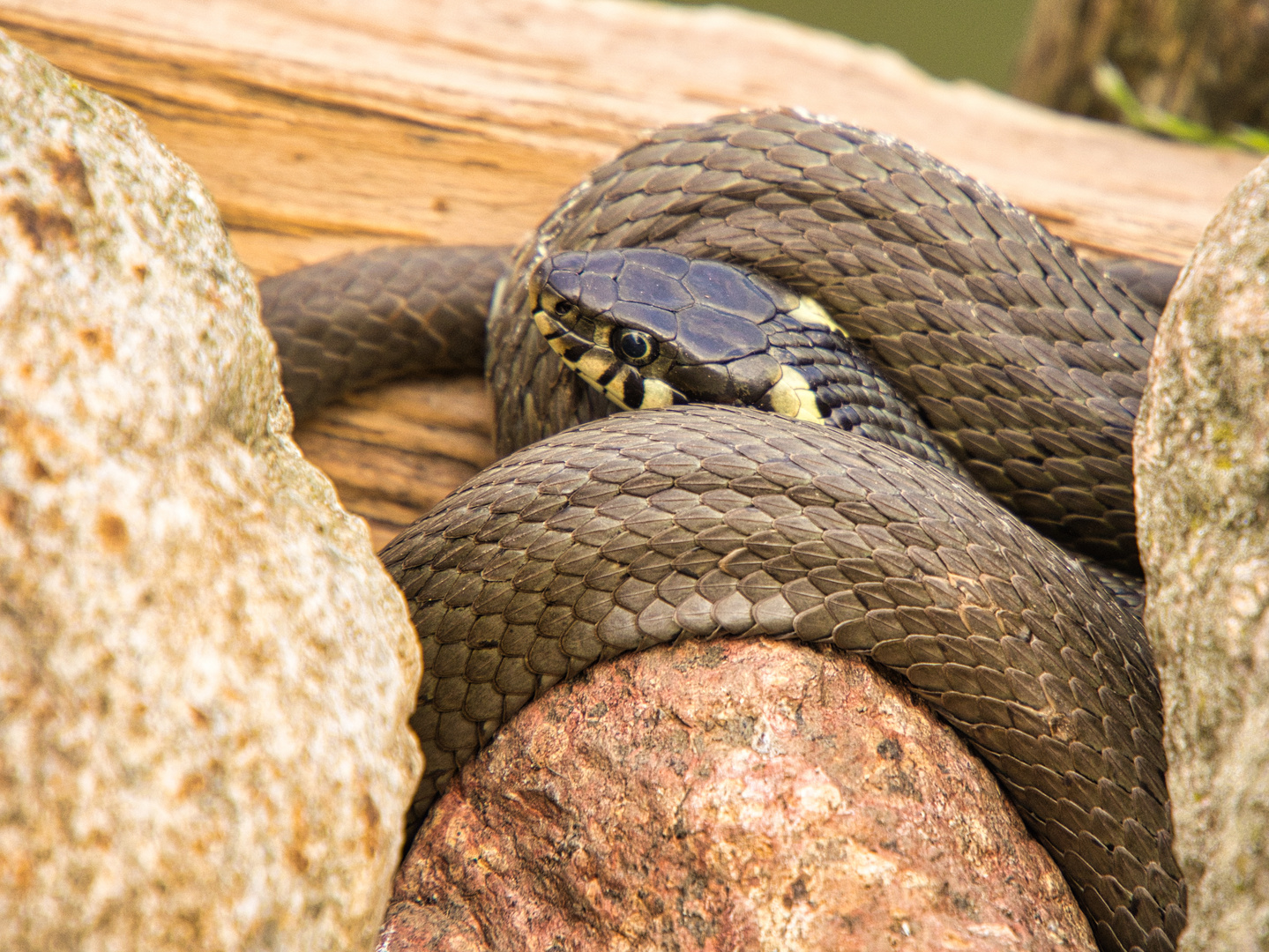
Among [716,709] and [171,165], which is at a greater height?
[171,165]

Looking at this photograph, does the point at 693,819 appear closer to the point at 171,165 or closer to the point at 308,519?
the point at 308,519

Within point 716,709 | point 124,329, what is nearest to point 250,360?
point 124,329

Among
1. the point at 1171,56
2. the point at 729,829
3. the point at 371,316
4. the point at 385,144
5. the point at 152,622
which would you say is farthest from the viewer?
the point at 1171,56

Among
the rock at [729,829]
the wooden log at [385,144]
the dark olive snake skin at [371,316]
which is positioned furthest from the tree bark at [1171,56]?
the rock at [729,829]

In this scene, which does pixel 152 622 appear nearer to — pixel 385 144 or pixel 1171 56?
pixel 385 144

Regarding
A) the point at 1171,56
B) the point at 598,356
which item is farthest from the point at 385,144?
the point at 1171,56

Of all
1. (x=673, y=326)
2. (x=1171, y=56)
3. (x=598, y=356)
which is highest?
(x=1171, y=56)
